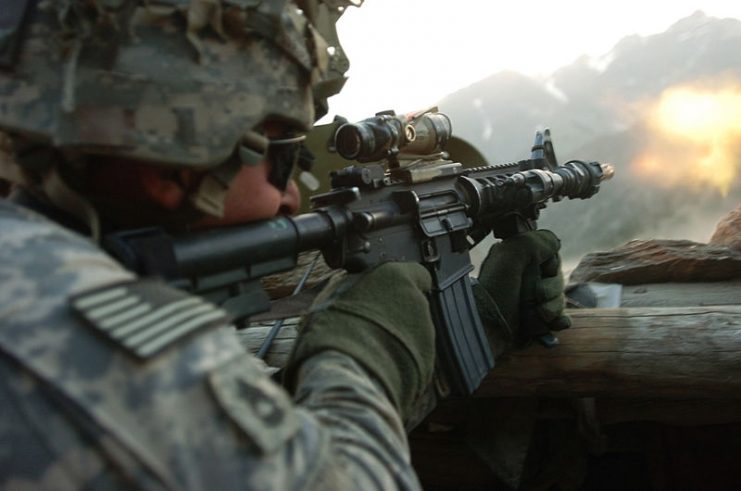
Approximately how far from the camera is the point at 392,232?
2447 mm

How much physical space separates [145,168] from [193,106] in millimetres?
176

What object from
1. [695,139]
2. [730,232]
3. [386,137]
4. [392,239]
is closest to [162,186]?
[392,239]

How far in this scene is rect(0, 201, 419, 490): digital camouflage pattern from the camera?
93cm

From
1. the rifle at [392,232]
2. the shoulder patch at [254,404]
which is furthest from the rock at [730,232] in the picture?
the shoulder patch at [254,404]

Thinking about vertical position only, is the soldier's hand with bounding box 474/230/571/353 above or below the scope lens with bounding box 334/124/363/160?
below

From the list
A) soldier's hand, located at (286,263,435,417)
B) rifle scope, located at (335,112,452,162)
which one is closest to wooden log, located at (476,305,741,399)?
rifle scope, located at (335,112,452,162)

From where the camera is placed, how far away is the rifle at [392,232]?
1.63m

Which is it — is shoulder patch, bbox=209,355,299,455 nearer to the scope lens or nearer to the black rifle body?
the black rifle body

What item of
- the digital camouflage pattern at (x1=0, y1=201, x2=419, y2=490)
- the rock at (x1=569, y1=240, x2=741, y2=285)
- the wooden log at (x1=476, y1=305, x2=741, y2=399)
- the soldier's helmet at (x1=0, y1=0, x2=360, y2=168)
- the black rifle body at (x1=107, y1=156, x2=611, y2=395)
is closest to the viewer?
the digital camouflage pattern at (x1=0, y1=201, x2=419, y2=490)

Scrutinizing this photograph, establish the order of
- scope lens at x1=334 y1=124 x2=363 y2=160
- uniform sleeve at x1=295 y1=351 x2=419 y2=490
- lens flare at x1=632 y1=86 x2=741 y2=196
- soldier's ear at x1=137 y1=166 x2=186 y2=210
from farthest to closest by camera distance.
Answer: lens flare at x1=632 y1=86 x2=741 y2=196
scope lens at x1=334 y1=124 x2=363 y2=160
soldier's ear at x1=137 y1=166 x2=186 y2=210
uniform sleeve at x1=295 y1=351 x2=419 y2=490

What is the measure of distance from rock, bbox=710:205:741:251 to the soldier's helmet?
411 cm

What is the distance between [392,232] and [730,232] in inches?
131

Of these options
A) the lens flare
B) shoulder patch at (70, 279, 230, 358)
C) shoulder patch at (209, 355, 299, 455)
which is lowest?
the lens flare

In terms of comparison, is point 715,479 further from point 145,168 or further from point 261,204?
point 145,168
